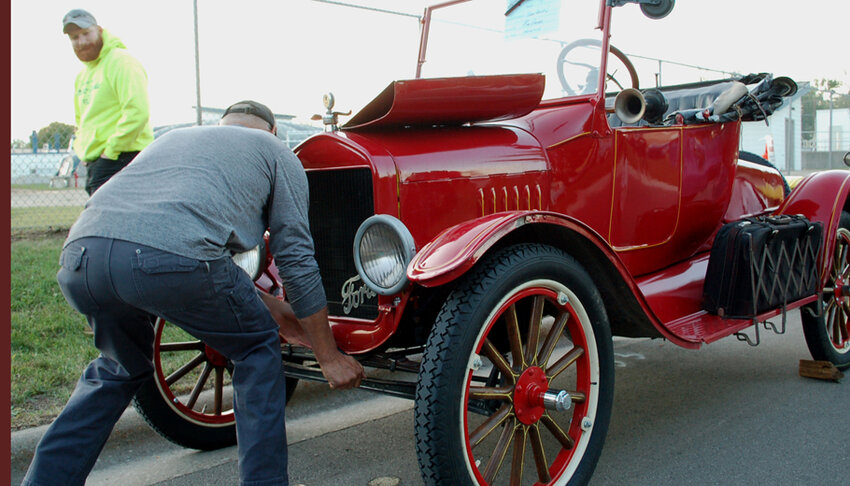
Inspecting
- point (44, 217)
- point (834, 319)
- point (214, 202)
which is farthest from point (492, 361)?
→ point (44, 217)

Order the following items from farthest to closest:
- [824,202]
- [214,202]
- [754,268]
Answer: [824,202] → [754,268] → [214,202]

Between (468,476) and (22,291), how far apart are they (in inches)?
167

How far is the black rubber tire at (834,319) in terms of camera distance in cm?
389

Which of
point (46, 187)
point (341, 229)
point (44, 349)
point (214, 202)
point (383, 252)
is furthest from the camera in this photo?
point (46, 187)

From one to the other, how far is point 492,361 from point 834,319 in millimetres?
2783

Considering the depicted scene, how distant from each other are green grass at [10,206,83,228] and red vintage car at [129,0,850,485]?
534 centimetres

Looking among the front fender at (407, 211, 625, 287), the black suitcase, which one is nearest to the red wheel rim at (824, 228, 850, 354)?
the black suitcase

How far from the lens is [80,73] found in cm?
418

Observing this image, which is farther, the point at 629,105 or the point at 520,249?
the point at 629,105

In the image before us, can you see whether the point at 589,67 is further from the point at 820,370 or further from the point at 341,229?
the point at 820,370

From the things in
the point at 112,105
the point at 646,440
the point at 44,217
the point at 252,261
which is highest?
the point at 112,105

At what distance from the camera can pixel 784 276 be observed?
3.44 meters

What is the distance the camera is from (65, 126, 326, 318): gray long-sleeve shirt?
2031 millimetres

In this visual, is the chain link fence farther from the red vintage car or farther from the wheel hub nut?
the wheel hub nut
